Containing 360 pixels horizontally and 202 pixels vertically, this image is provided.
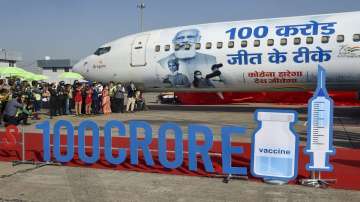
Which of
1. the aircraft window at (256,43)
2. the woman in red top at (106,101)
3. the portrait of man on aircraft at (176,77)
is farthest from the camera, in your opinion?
the woman in red top at (106,101)

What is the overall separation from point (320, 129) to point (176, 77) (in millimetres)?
13524

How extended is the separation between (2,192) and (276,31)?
1389cm

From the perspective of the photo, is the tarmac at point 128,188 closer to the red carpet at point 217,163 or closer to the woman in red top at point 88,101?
the red carpet at point 217,163

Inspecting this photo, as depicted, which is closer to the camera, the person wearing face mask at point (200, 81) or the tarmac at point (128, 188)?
the tarmac at point (128, 188)

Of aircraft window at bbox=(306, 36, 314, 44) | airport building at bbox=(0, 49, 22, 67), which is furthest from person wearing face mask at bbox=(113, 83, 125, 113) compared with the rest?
airport building at bbox=(0, 49, 22, 67)

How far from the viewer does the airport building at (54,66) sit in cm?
9356

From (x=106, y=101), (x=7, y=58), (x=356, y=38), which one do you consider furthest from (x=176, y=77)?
(x=7, y=58)

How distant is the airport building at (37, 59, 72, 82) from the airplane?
73991mm

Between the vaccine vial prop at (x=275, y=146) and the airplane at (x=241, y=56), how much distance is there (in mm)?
10783

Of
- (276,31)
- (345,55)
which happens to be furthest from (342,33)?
(276,31)

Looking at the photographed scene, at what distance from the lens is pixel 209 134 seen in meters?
7.37

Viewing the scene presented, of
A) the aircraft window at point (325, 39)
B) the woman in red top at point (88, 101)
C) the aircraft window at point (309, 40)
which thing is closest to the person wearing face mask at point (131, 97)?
the woman in red top at point (88, 101)

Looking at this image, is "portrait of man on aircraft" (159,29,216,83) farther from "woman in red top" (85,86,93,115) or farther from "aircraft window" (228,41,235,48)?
"woman in red top" (85,86,93,115)

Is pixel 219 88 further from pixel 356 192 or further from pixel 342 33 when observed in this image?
pixel 356 192
